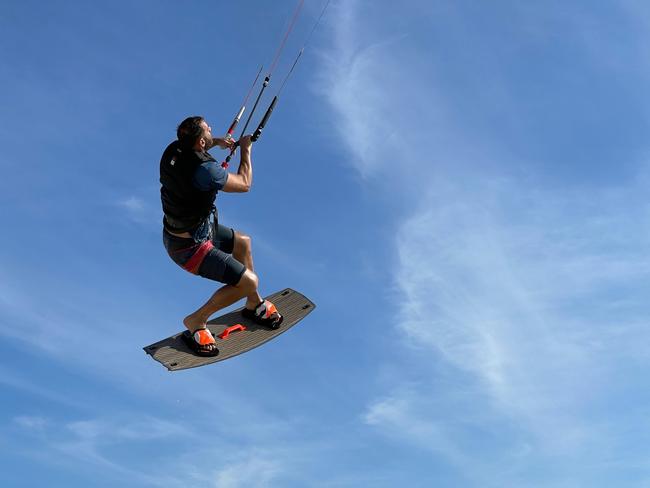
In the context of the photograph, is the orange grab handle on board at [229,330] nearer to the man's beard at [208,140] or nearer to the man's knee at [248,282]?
the man's knee at [248,282]

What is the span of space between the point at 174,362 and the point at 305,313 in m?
2.09

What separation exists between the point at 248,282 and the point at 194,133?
2.20m

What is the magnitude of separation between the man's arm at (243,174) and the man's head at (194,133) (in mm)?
515

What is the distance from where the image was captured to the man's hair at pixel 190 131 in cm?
1012

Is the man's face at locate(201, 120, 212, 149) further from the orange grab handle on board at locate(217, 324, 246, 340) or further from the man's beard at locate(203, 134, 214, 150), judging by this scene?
the orange grab handle on board at locate(217, 324, 246, 340)

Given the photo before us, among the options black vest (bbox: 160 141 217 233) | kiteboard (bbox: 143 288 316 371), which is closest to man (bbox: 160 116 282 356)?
black vest (bbox: 160 141 217 233)

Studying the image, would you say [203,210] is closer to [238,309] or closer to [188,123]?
[188,123]

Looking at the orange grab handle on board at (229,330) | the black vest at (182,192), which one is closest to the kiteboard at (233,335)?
the orange grab handle on board at (229,330)

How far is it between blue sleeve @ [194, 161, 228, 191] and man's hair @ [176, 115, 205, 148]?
15.4 inches

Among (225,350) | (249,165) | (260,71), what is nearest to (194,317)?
(225,350)

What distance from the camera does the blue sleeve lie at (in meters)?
9.95

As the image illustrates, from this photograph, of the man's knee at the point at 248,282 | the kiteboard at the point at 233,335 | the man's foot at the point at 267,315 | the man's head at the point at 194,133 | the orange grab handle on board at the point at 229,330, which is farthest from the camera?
the man's foot at the point at 267,315

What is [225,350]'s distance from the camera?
11352mm

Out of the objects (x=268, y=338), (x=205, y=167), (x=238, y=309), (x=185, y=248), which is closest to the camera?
(x=205, y=167)
